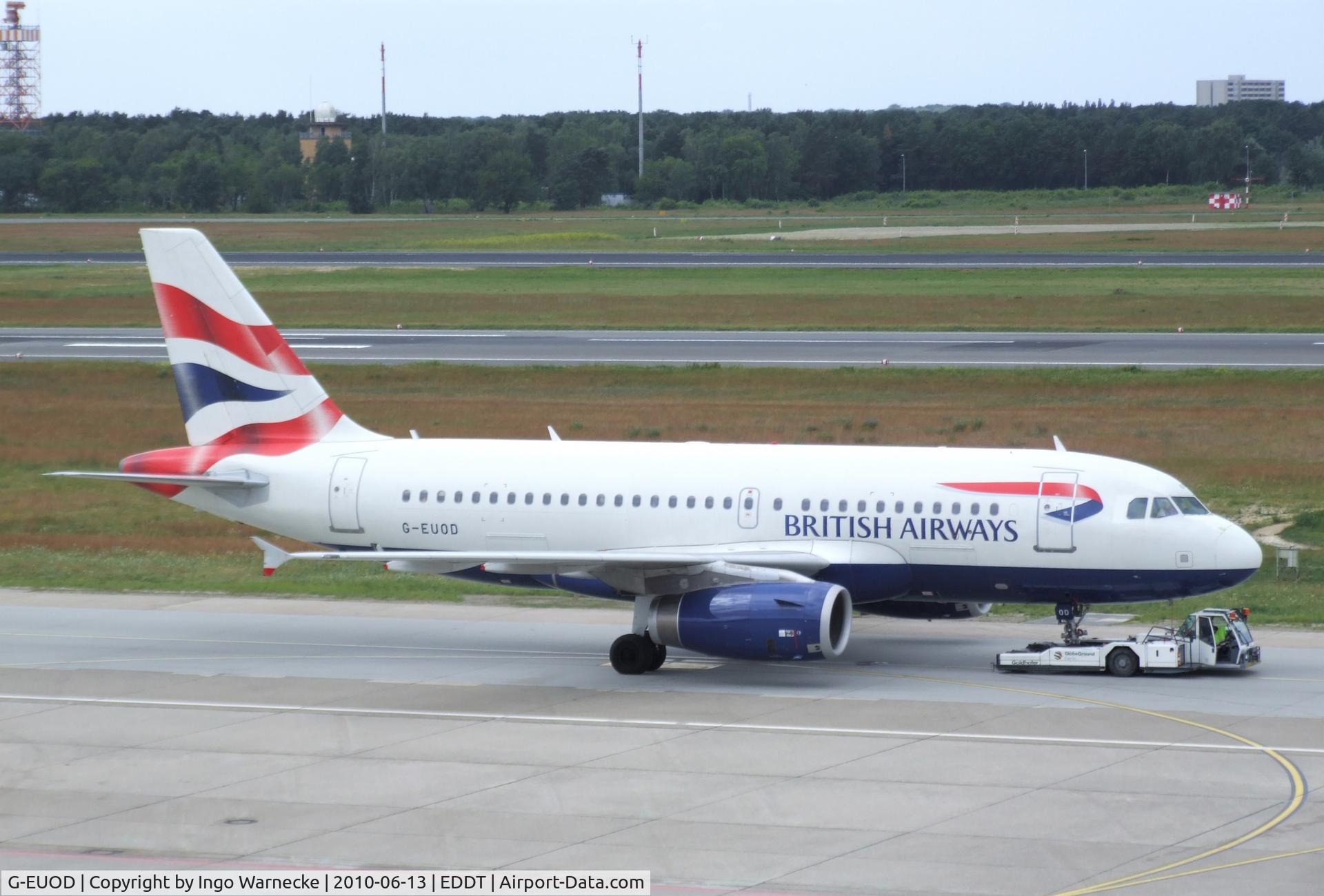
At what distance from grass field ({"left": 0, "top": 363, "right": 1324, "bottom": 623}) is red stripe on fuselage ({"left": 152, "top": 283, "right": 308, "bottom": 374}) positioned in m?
6.72

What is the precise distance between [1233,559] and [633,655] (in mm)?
10230

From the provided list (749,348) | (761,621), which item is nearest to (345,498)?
(761,621)

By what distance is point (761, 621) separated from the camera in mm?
26562

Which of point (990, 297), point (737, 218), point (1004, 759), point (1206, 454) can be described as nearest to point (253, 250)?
point (737, 218)

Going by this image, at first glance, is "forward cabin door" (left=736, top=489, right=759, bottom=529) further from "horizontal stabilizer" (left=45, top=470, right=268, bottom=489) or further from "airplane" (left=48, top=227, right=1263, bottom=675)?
"horizontal stabilizer" (left=45, top=470, right=268, bottom=489)

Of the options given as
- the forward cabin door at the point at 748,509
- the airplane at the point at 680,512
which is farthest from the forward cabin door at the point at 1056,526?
the forward cabin door at the point at 748,509

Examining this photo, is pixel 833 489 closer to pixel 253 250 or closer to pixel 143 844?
pixel 143 844

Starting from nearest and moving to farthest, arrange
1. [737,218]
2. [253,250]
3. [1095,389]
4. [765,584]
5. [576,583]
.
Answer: [765,584] < [576,583] < [1095,389] < [253,250] < [737,218]

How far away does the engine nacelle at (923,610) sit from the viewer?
29.8 meters

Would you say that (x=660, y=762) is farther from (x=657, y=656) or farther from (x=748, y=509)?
(x=748, y=509)

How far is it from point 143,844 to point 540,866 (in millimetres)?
4723

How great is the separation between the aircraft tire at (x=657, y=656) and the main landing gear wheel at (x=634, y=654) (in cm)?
1

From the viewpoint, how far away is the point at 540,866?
58.2 feet

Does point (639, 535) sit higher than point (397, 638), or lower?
higher
